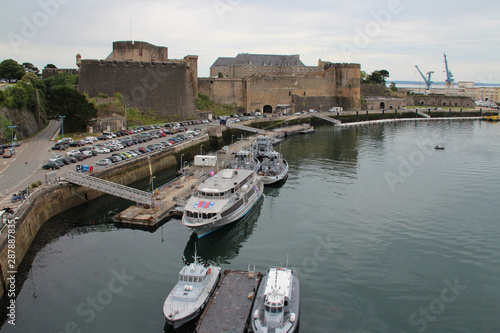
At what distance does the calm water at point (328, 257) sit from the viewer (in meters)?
17.9

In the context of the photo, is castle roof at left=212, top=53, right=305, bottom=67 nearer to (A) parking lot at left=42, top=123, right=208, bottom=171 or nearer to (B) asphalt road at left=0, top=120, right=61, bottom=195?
(A) parking lot at left=42, top=123, right=208, bottom=171

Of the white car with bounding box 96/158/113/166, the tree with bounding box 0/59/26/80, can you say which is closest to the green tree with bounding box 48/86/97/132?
the white car with bounding box 96/158/113/166

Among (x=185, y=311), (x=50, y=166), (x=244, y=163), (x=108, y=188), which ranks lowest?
(x=185, y=311)

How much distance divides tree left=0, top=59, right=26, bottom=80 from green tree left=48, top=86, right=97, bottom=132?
98.3 ft

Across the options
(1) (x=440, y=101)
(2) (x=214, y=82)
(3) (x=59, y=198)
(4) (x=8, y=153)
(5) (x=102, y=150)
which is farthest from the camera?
(1) (x=440, y=101)

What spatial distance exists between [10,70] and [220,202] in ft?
204

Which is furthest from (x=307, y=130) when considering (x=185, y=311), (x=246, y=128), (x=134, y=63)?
(x=185, y=311)

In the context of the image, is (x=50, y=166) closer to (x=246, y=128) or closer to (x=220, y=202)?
(x=220, y=202)

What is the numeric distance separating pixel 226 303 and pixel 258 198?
16.7 metres

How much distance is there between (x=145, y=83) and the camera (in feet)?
222

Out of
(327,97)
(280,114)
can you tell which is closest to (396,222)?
(280,114)

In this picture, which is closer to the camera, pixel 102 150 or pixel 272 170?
pixel 272 170

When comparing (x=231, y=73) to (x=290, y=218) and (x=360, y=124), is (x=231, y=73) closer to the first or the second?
(x=360, y=124)

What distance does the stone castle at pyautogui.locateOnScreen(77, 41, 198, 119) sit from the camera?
210ft
